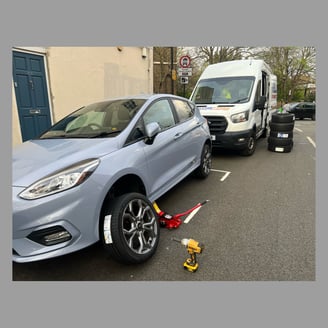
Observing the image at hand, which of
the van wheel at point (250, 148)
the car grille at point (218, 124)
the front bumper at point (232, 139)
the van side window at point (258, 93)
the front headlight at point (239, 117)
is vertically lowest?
the van wheel at point (250, 148)

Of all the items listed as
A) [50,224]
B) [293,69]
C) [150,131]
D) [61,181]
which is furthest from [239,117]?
[293,69]

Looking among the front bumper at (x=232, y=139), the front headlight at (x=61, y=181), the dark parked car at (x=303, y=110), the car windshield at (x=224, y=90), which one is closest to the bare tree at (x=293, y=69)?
the dark parked car at (x=303, y=110)

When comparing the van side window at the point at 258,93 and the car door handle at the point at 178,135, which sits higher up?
the van side window at the point at 258,93

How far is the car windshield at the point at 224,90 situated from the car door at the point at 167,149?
2953 mm

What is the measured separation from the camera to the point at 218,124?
21.0 ft

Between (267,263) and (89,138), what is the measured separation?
2325 millimetres

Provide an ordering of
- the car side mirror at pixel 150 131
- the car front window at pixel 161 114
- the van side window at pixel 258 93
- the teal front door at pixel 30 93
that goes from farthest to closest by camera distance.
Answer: the van side window at pixel 258 93, the teal front door at pixel 30 93, the car front window at pixel 161 114, the car side mirror at pixel 150 131

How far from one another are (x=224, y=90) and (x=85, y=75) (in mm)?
4140

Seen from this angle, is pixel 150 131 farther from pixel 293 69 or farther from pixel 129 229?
pixel 293 69

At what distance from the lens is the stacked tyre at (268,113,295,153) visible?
23.5 ft

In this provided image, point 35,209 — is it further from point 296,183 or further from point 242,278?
point 296,183

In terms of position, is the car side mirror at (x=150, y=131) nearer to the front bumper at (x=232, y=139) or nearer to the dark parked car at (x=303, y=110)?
the front bumper at (x=232, y=139)

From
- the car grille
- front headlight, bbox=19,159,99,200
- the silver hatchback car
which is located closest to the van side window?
the car grille

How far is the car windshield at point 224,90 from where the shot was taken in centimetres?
670
